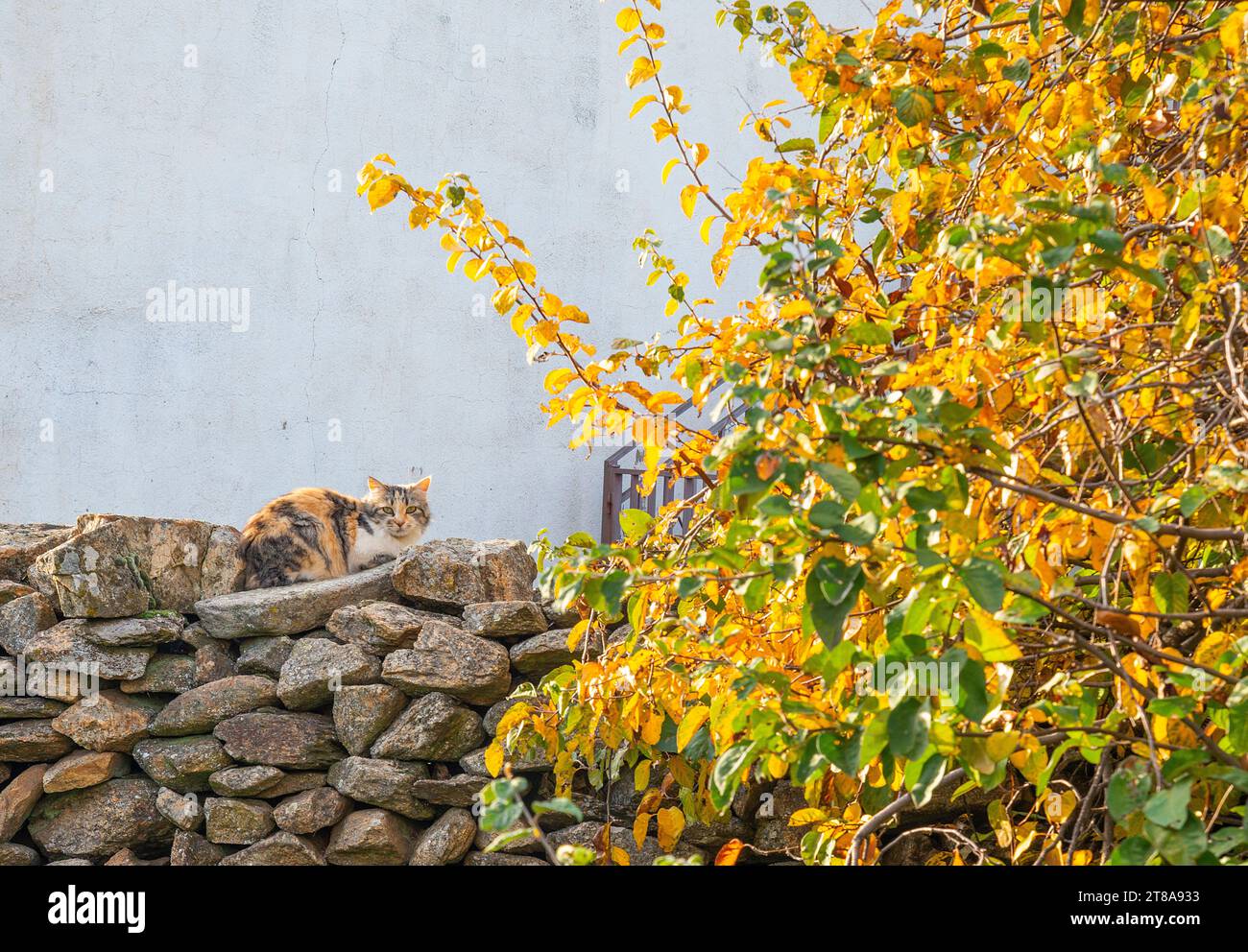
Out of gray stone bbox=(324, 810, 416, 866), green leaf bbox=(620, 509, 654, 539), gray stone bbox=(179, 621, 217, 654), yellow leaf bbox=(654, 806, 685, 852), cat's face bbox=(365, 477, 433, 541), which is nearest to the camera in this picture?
green leaf bbox=(620, 509, 654, 539)

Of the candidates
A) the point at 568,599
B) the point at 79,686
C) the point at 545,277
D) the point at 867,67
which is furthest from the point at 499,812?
the point at 545,277

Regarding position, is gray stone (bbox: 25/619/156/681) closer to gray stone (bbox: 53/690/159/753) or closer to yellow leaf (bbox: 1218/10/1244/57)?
gray stone (bbox: 53/690/159/753)

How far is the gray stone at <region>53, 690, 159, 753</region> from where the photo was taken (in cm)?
362

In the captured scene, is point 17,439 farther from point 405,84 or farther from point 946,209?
point 946,209

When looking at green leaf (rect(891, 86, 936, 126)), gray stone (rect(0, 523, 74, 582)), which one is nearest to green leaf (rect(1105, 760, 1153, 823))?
green leaf (rect(891, 86, 936, 126))

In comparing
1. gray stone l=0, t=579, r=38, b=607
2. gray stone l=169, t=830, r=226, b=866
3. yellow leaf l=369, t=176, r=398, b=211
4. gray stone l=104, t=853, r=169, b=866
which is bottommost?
gray stone l=104, t=853, r=169, b=866

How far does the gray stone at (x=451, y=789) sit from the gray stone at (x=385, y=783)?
27 mm

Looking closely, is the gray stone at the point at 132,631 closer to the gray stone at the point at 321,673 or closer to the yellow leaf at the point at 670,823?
Answer: the gray stone at the point at 321,673

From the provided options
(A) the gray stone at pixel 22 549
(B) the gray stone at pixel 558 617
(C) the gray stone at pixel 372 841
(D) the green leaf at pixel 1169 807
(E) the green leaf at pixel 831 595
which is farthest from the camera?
(A) the gray stone at pixel 22 549

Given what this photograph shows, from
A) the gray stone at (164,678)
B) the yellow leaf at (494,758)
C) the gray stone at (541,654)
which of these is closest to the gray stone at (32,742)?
the gray stone at (164,678)

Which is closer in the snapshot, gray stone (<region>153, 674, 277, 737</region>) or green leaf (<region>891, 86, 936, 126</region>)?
green leaf (<region>891, 86, 936, 126</region>)

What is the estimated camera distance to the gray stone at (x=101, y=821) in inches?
141

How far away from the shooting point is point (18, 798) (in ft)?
11.8

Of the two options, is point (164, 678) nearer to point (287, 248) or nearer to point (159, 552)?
point (159, 552)
